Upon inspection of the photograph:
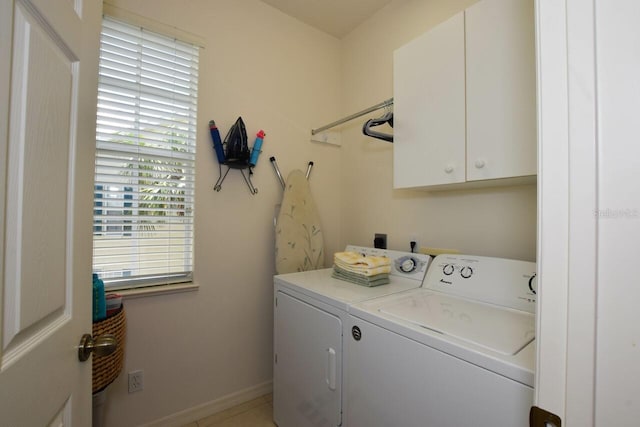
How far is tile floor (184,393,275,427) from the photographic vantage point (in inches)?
67.8

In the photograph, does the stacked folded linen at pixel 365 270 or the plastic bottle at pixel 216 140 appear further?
the plastic bottle at pixel 216 140

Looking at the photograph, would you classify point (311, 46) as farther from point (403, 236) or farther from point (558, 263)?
point (558, 263)

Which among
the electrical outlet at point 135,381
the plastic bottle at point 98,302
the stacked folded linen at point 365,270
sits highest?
the stacked folded linen at point 365,270

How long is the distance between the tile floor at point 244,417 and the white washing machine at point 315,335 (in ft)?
0.44

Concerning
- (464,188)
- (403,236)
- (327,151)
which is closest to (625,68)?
(464,188)

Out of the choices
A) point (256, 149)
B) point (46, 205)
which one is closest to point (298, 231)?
point (256, 149)

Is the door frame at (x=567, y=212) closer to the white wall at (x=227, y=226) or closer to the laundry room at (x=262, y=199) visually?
the laundry room at (x=262, y=199)

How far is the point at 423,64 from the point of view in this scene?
55.9 inches

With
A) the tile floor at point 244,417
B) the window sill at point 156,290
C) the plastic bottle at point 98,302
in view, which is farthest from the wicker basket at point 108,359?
the tile floor at point 244,417

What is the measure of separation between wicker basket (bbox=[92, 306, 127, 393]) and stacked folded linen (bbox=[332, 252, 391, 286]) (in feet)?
3.68

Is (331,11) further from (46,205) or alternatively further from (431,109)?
(46,205)

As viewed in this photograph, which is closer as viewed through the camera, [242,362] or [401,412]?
[401,412]

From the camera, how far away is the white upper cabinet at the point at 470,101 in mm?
1062

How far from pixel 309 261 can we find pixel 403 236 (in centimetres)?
69
